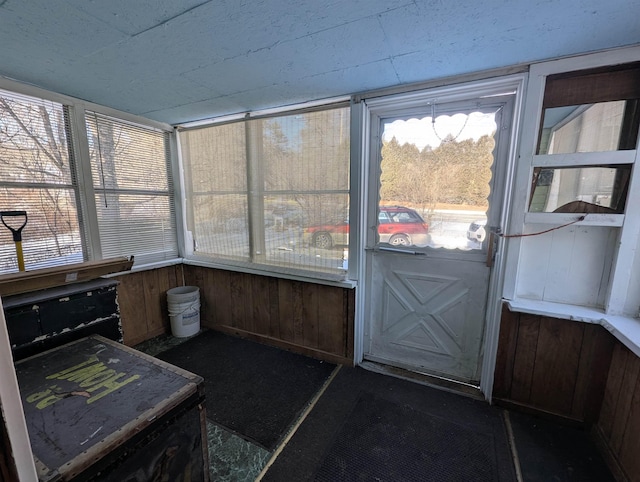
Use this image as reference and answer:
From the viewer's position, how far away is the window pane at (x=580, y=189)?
1.61 metres

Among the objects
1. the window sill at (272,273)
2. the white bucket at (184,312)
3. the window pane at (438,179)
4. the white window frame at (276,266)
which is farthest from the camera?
the white bucket at (184,312)

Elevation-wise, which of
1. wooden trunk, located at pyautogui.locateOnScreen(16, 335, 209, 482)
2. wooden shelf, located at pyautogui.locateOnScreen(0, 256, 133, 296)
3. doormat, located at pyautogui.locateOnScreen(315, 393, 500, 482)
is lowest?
doormat, located at pyautogui.locateOnScreen(315, 393, 500, 482)

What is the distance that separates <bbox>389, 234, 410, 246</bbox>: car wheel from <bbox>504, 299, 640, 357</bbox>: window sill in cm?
79

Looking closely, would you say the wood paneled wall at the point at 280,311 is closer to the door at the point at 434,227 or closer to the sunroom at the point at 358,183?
the sunroom at the point at 358,183

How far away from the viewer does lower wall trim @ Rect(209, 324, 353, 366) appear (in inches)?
98.1

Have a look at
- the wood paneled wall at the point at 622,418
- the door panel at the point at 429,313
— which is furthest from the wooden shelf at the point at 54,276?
the wood paneled wall at the point at 622,418

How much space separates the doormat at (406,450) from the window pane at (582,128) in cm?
183

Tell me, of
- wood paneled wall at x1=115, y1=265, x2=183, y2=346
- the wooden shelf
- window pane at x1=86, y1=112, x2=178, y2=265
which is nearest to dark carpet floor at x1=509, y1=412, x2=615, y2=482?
the wooden shelf

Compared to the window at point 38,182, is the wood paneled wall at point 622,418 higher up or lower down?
lower down

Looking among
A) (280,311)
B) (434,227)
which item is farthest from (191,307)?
(434,227)

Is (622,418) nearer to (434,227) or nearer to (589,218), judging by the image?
(589,218)

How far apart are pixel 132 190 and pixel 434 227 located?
2809 mm

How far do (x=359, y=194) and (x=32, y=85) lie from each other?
2.48 metres

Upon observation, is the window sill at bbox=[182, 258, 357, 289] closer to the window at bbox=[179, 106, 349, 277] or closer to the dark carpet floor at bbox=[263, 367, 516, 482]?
the window at bbox=[179, 106, 349, 277]
